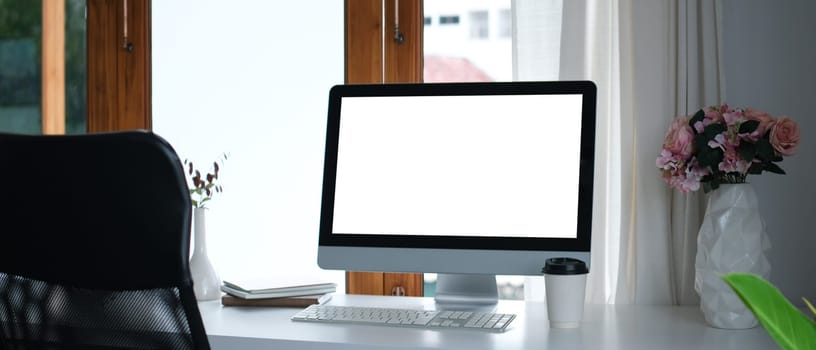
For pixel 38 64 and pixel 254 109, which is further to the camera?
pixel 38 64

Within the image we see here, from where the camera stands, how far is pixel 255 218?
247 cm

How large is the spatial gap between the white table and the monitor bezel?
0.16m

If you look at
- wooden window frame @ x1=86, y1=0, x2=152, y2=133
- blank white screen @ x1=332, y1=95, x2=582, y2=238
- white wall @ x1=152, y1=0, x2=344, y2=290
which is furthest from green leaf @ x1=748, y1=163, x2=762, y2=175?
wooden window frame @ x1=86, y1=0, x2=152, y2=133

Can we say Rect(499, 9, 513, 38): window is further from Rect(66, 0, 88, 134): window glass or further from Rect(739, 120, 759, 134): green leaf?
Rect(66, 0, 88, 134): window glass

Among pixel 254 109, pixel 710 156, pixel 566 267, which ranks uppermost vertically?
pixel 254 109

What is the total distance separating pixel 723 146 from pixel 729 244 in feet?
0.64

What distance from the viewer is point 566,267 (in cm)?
168

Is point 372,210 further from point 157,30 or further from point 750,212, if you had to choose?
point 157,30

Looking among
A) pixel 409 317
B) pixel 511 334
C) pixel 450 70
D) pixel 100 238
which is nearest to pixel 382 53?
pixel 450 70

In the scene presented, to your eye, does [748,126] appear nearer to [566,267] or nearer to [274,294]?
[566,267]

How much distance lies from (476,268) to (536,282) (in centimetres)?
39

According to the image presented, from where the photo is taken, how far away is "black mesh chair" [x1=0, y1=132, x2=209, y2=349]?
3.50 ft

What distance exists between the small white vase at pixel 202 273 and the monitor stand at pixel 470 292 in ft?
1.78

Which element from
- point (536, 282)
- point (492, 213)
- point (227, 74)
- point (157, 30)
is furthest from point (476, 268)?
point (157, 30)
